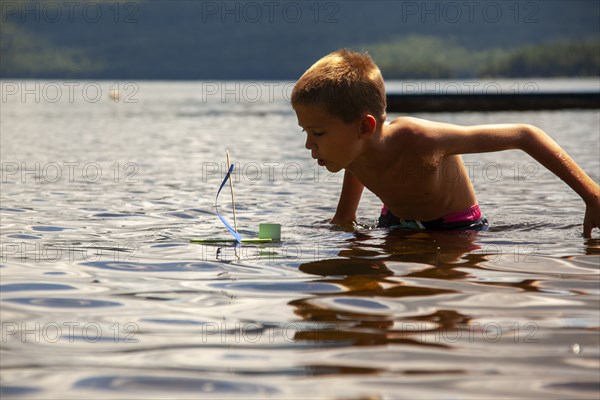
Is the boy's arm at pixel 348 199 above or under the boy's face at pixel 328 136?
under

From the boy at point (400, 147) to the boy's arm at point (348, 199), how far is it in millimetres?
23

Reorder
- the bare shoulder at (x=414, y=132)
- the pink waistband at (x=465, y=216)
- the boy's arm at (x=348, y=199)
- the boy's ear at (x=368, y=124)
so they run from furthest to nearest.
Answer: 1. the boy's arm at (x=348, y=199)
2. the pink waistband at (x=465, y=216)
3. the bare shoulder at (x=414, y=132)
4. the boy's ear at (x=368, y=124)

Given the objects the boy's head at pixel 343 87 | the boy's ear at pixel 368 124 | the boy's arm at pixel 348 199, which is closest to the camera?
the boy's head at pixel 343 87

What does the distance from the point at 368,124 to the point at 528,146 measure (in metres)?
1.03

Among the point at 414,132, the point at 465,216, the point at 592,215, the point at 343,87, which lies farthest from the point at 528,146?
the point at 343,87

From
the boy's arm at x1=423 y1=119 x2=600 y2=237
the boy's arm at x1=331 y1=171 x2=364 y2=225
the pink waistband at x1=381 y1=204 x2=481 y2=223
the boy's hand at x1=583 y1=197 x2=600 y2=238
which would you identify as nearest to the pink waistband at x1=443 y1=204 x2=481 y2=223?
the pink waistband at x1=381 y1=204 x2=481 y2=223

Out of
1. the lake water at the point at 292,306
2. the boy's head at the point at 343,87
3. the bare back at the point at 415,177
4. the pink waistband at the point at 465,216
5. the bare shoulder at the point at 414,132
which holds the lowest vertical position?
the lake water at the point at 292,306

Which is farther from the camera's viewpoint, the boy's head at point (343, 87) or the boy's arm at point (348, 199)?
the boy's arm at point (348, 199)

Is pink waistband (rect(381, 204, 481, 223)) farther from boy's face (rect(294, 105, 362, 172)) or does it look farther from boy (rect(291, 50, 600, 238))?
boy's face (rect(294, 105, 362, 172))

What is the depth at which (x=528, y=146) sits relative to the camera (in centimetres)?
540

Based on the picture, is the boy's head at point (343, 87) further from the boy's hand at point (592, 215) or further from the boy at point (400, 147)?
the boy's hand at point (592, 215)

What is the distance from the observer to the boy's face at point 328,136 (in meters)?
5.01

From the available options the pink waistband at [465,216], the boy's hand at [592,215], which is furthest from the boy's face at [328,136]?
the boy's hand at [592,215]

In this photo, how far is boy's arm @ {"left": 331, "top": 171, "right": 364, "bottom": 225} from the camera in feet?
20.9
